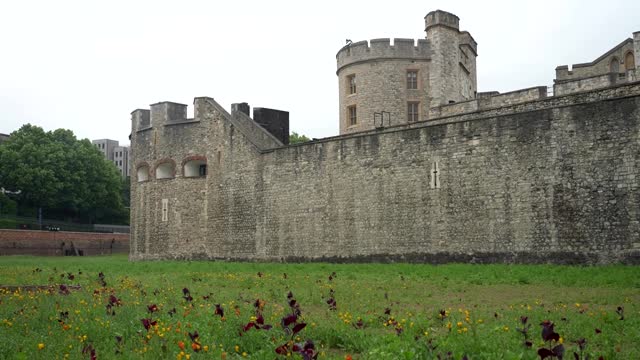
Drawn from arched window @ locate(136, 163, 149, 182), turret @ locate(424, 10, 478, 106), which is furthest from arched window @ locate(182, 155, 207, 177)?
turret @ locate(424, 10, 478, 106)

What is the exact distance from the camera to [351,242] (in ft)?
93.2

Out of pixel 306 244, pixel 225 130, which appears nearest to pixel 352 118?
pixel 225 130

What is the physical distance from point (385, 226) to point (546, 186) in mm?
6737

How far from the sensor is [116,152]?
6457 inches

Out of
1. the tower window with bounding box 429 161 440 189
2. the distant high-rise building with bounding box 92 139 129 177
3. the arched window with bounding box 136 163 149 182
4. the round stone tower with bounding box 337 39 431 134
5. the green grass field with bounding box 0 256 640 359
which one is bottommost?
the green grass field with bounding box 0 256 640 359

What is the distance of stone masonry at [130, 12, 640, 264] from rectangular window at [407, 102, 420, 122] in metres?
1.11

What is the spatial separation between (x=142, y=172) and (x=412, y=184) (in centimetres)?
1924

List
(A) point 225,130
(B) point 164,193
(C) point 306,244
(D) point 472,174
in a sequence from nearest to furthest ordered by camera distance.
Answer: (D) point 472,174 → (C) point 306,244 → (A) point 225,130 → (B) point 164,193

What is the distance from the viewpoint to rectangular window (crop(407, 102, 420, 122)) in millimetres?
40750

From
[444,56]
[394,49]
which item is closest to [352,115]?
[394,49]

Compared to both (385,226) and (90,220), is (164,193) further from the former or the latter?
(90,220)

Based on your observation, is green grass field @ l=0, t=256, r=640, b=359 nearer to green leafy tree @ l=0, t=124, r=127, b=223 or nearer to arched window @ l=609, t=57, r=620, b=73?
arched window @ l=609, t=57, r=620, b=73

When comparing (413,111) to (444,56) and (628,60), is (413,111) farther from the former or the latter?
(628,60)

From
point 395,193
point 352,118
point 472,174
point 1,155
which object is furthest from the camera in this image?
point 1,155
